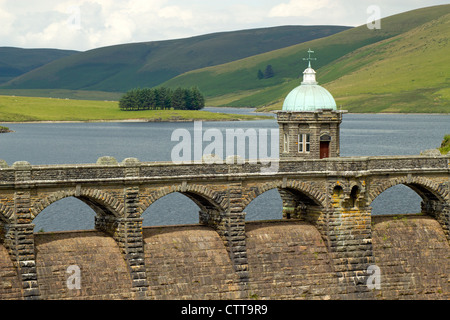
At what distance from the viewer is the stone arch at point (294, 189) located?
6444cm

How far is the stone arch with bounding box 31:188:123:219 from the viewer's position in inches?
2255

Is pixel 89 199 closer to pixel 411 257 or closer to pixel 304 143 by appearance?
pixel 304 143

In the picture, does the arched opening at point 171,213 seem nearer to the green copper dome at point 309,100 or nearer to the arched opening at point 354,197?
the green copper dome at point 309,100

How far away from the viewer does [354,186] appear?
66.1 m

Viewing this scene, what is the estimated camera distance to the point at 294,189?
6625 cm

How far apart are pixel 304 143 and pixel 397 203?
41.6m

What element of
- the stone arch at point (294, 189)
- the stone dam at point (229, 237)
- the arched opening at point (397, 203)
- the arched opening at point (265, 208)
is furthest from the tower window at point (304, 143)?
the arched opening at point (397, 203)

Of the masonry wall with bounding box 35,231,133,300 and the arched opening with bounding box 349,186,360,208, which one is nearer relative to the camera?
the masonry wall with bounding box 35,231,133,300

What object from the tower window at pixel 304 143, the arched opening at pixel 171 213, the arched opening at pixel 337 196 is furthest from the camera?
the arched opening at pixel 171 213

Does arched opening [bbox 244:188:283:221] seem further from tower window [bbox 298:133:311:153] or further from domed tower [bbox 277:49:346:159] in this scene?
domed tower [bbox 277:49:346:159]

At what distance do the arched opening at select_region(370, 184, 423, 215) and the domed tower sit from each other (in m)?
30.9

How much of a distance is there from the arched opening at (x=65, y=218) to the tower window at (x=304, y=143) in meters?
29.3

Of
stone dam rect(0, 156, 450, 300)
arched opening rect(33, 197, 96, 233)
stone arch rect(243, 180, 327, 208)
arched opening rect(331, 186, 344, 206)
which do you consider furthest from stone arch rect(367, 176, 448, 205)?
arched opening rect(33, 197, 96, 233)

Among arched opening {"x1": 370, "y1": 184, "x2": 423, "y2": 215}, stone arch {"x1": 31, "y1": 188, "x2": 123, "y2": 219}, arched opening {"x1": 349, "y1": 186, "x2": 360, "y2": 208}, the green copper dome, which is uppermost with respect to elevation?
the green copper dome
